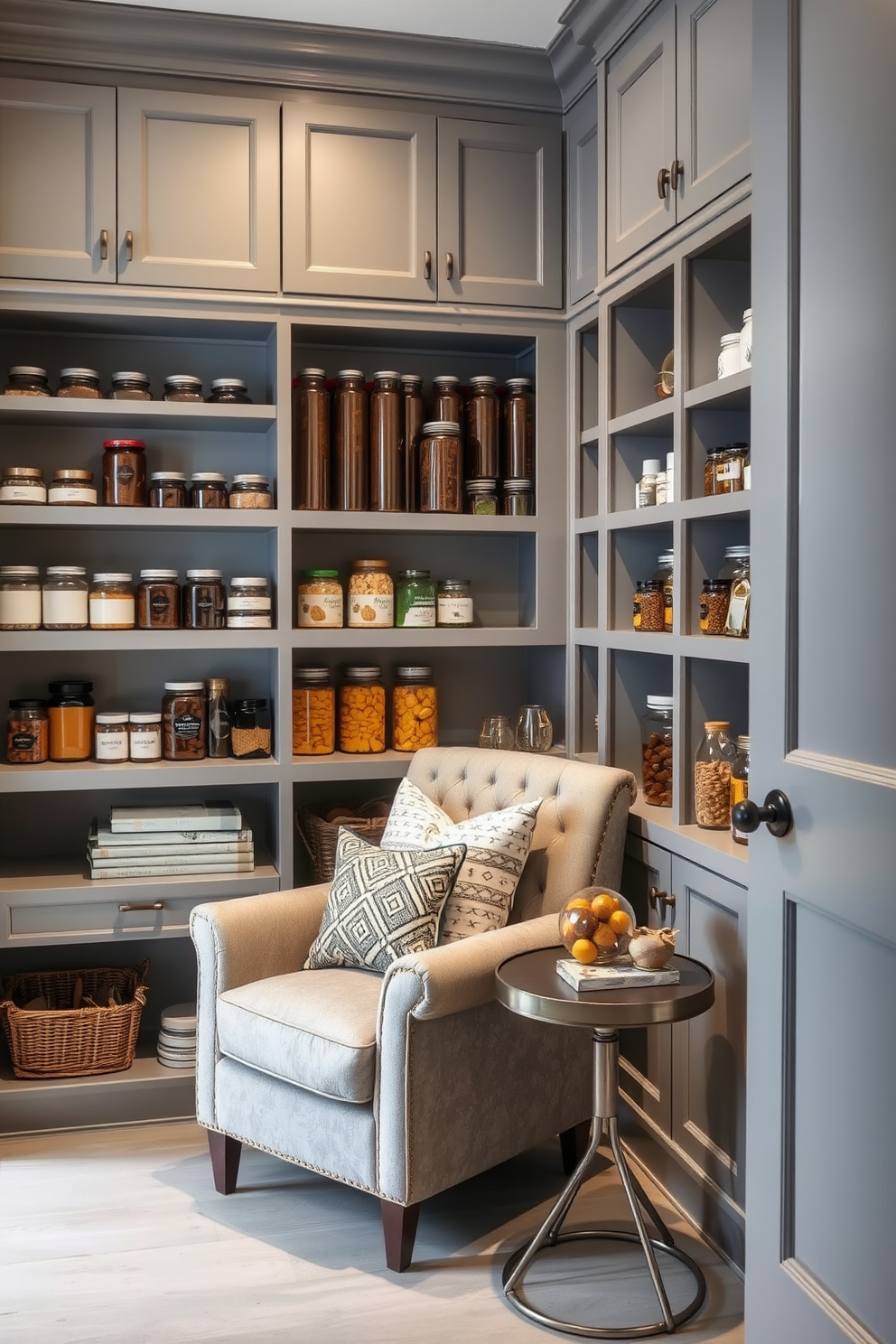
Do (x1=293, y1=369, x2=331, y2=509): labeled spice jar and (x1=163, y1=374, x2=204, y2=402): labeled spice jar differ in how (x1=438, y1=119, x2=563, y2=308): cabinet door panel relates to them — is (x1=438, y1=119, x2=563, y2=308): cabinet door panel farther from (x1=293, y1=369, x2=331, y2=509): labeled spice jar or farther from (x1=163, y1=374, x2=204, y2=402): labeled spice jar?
(x1=163, y1=374, x2=204, y2=402): labeled spice jar

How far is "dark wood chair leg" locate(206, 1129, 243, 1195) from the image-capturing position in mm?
2648

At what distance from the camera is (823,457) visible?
5.32 feet

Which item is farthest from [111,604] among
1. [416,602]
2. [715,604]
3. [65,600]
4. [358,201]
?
[715,604]

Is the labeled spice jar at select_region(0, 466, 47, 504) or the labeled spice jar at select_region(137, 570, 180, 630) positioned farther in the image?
the labeled spice jar at select_region(137, 570, 180, 630)

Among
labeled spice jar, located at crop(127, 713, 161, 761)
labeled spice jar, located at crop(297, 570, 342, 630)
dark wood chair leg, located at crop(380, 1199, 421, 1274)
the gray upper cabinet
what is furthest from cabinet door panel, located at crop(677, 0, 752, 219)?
dark wood chair leg, located at crop(380, 1199, 421, 1274)

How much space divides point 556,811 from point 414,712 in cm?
70

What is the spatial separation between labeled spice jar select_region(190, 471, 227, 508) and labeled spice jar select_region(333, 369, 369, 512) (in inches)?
11.6

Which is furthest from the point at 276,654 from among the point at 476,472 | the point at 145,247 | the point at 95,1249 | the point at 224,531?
the point at 95,1249

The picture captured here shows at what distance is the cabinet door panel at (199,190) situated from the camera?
2.97 meters

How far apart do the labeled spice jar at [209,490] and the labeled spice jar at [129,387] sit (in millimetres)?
237

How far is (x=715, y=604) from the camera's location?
251 cm

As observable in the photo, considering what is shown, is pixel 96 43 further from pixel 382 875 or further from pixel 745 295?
pixel 382 875

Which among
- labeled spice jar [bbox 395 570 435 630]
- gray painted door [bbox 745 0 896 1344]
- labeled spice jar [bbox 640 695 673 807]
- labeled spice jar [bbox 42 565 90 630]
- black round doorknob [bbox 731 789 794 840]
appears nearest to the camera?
gray painted door [bbox 745 0 896 1344]

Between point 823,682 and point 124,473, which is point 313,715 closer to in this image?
point 124,473
